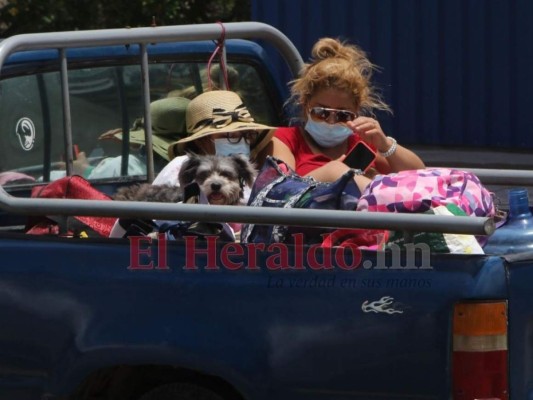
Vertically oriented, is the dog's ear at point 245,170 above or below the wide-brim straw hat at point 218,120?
below

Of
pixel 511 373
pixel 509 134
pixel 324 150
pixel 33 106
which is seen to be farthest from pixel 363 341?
pixel 509 134

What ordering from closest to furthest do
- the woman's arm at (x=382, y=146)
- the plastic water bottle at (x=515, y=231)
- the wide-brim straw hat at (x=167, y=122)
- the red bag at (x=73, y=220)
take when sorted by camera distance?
the plastic water bottle at (x=515, y=231)
the red bag at (x=73, y=220)
the woman's arm at (x=382, y=146)
the wide-brim straw hat at (x=167, y=122)

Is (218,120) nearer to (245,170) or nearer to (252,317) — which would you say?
(245,170)

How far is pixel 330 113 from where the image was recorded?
474 cm

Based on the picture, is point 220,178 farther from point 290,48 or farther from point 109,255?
point 290,48

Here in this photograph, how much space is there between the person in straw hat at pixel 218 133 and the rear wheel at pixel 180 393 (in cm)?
112

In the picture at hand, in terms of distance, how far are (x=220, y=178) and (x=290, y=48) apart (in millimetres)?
1310

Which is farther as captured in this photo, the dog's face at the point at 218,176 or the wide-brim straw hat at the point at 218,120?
the wide-brim straw hat at the point at 218,120

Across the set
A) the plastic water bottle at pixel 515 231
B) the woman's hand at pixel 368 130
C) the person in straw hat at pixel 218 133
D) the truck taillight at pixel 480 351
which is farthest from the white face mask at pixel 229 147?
the truck taillight at pixel 480 351

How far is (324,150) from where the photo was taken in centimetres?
486

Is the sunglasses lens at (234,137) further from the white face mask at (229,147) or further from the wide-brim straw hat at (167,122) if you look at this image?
the wide-brim straw hat at (167,122)

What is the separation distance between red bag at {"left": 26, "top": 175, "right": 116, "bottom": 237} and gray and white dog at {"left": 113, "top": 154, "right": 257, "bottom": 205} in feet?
0.49

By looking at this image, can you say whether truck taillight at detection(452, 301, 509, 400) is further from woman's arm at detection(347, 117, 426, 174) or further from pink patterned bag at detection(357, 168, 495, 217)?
woman's arm at detection(347, 117, 426, 174)

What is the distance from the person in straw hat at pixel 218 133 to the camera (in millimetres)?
4738
